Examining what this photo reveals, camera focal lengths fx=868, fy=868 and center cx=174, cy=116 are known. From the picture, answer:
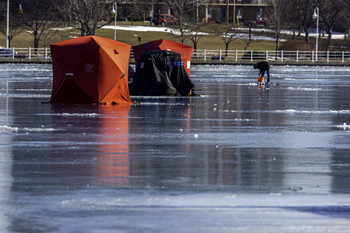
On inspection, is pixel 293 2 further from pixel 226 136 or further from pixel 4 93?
pixel 226 136

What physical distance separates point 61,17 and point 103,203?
93037 millimetres

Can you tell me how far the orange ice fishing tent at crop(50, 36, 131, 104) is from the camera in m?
25.1

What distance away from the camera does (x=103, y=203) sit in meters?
8.67

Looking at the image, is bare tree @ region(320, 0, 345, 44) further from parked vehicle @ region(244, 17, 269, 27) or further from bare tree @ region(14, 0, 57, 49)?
bare tree @ region(14, 0, 57, 49)

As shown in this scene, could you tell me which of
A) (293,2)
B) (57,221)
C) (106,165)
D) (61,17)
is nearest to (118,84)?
(106,165)

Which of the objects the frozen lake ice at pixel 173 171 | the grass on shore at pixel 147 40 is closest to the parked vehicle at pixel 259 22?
the grass on shore at pixel 147 40

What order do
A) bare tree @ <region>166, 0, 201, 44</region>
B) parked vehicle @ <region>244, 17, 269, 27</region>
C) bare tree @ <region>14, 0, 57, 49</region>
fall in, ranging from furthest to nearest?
parked vehicle @ <region>244, 17, 269, 27</region>, bare tree @ <region>166, 0, 201, 44</region>, bare tree @ <region>14, 0, 57, 49</region>

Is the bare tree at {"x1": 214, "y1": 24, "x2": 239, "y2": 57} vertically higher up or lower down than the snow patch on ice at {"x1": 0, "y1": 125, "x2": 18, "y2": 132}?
higher up

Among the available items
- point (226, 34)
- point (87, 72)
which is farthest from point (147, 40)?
point (87, 72)

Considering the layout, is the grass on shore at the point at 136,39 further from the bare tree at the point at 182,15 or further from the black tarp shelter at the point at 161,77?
the black tarp shelter at the point at 161,77


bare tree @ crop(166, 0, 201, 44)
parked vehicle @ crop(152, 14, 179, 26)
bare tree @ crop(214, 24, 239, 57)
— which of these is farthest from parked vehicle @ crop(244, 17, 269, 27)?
bare tree @ crop(166, 0, 201, 44)

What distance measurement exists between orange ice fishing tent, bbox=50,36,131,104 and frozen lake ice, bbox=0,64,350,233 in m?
2.93

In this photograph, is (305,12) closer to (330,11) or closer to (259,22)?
(330,11)

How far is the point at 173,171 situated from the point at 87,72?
14.3 metres
